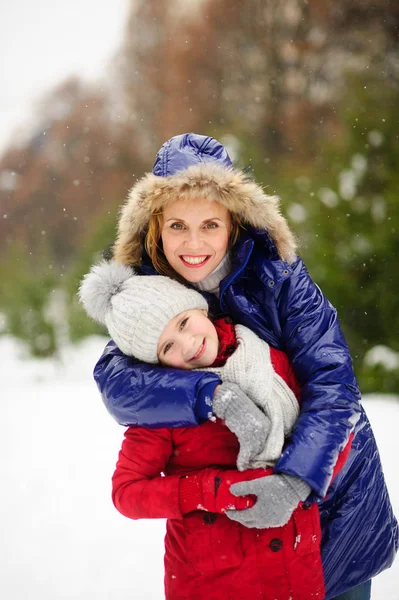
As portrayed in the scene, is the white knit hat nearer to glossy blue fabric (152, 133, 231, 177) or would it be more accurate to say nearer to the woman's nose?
the woman's nose

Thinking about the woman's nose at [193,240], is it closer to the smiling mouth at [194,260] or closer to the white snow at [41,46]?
the smiling mouth at [194,260]

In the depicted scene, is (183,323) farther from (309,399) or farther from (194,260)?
(309,399)

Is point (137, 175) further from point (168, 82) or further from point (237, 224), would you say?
point (237, 224)

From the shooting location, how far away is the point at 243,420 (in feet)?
4.05

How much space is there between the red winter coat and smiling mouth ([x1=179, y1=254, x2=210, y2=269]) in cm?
43

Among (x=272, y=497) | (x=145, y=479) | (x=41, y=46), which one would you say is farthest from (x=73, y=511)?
(x=41, y=46)

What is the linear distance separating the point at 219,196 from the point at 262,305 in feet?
1.06

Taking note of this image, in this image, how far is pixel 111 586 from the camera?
2.49 meters

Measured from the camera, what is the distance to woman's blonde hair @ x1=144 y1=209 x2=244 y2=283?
61.9 inches

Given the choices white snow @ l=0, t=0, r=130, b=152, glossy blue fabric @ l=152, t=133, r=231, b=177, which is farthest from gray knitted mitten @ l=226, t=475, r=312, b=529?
white snow @ l=0, t=0, r=130, b=152

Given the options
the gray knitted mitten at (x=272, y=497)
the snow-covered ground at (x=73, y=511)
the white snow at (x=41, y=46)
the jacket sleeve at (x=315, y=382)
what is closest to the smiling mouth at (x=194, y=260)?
the jacket sleeve at (x=315, y=382)

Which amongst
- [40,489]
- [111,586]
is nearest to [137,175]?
[40,489]

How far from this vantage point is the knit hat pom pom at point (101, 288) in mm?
1479

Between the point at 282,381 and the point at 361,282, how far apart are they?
11.6 feet
